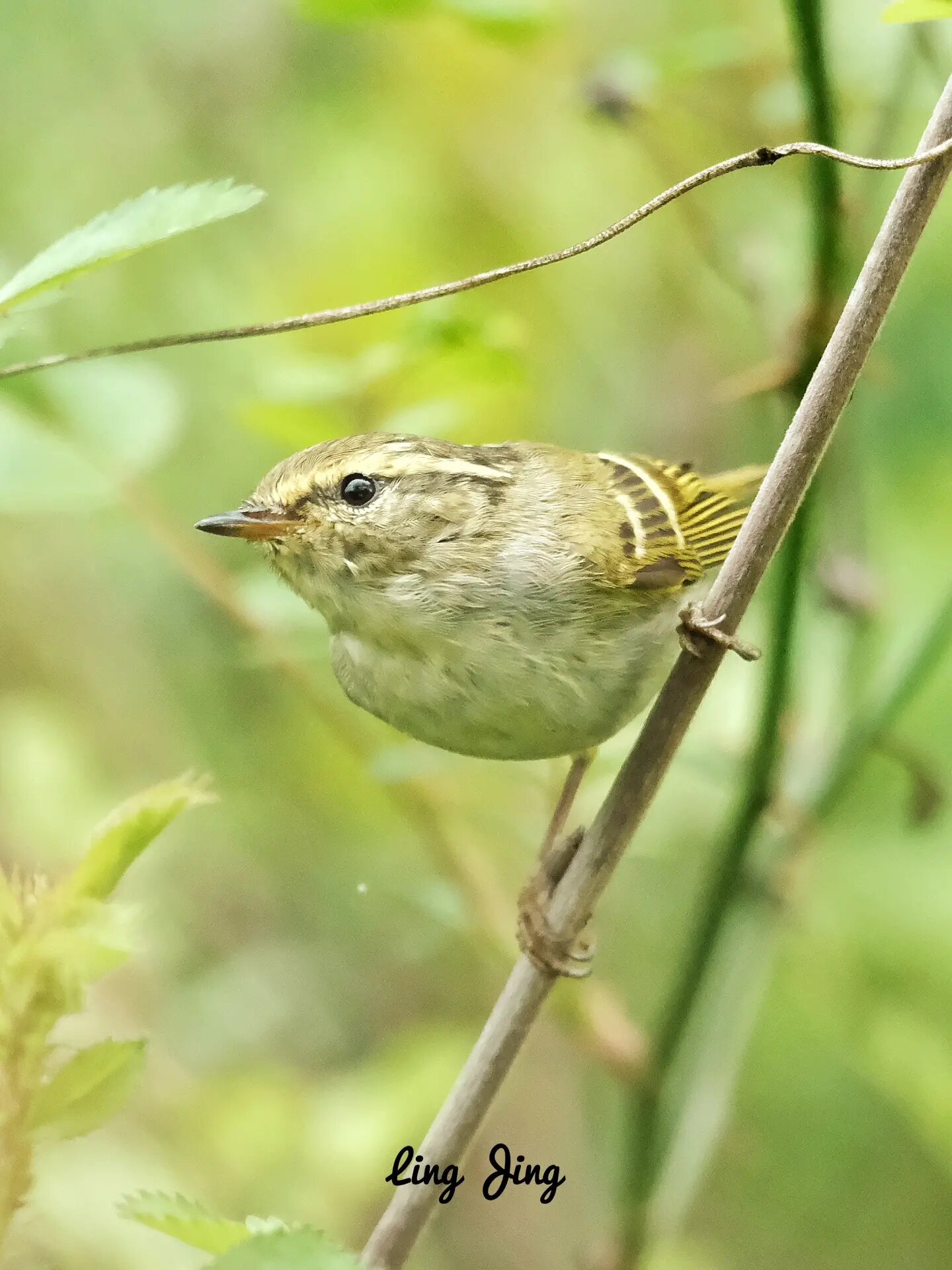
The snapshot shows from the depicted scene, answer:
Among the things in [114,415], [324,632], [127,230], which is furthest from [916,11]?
[324,632]

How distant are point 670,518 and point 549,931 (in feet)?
2.38

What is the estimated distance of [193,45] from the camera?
2.80m

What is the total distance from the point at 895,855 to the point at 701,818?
1.07 ft

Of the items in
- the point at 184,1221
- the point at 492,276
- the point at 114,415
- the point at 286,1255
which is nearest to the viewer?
the point at 286,1255

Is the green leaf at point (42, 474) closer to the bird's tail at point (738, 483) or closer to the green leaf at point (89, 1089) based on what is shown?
the green leaf at point (89, 1089)

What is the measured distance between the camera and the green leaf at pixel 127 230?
646 mm

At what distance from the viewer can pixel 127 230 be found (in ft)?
2.21

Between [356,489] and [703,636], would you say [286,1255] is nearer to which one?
[703,636]

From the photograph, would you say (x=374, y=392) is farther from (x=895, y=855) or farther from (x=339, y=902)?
(x=339, y=902)

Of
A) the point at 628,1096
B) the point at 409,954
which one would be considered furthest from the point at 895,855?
the point at 409,954

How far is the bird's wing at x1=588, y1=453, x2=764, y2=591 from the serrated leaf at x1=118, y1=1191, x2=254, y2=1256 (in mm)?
938

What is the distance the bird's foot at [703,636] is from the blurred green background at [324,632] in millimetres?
368

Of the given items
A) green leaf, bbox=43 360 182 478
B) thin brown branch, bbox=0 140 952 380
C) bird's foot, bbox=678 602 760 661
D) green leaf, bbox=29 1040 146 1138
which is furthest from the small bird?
green leaf, bbox=29 1040 146 1138

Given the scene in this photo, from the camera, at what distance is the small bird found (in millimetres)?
1390
